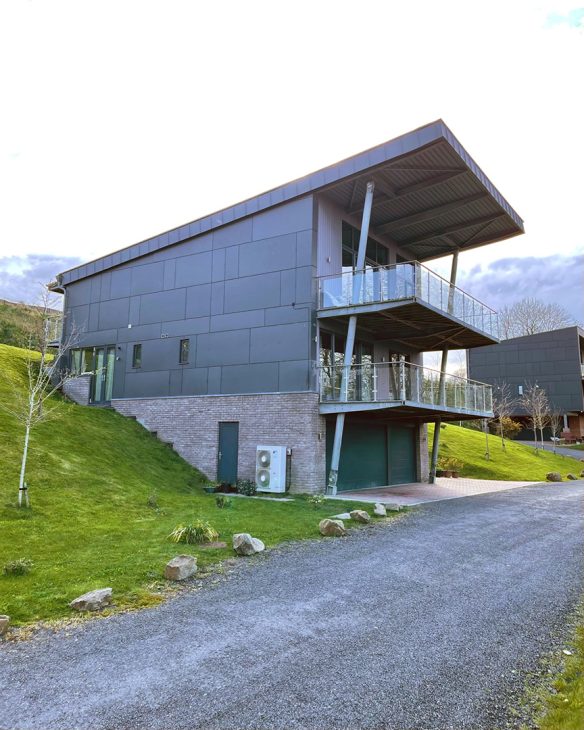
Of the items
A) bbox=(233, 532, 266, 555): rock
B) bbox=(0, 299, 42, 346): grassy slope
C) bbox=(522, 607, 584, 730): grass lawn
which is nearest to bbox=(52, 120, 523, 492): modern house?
bbox=(233, 532, 266, 555): rock

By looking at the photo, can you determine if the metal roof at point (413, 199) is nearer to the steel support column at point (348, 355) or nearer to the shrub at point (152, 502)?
the steel support column at point (348, 355)

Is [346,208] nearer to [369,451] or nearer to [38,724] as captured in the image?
[369,451]

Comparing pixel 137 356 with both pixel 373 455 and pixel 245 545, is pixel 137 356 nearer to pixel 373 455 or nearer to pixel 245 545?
pixel 373 455

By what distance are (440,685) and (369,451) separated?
597 inches

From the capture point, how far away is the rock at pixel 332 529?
31.3ft

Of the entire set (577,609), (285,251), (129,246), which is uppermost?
(129,246)

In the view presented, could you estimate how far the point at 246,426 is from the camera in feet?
55.8

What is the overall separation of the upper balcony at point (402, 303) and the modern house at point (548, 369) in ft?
107

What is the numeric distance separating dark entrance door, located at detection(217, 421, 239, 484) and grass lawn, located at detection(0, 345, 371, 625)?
80 cm

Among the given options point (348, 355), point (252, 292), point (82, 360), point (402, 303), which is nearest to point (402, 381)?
point (348, 355)

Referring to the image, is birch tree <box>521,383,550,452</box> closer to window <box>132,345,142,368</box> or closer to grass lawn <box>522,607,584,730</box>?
window <box>132,345,142,368</box>

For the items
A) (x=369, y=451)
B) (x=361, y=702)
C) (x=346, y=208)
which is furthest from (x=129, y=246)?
(x=361, y=702)

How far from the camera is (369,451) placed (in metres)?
18.8

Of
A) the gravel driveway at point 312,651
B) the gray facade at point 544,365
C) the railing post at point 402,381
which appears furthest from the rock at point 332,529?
the gray facade at point 544,365
